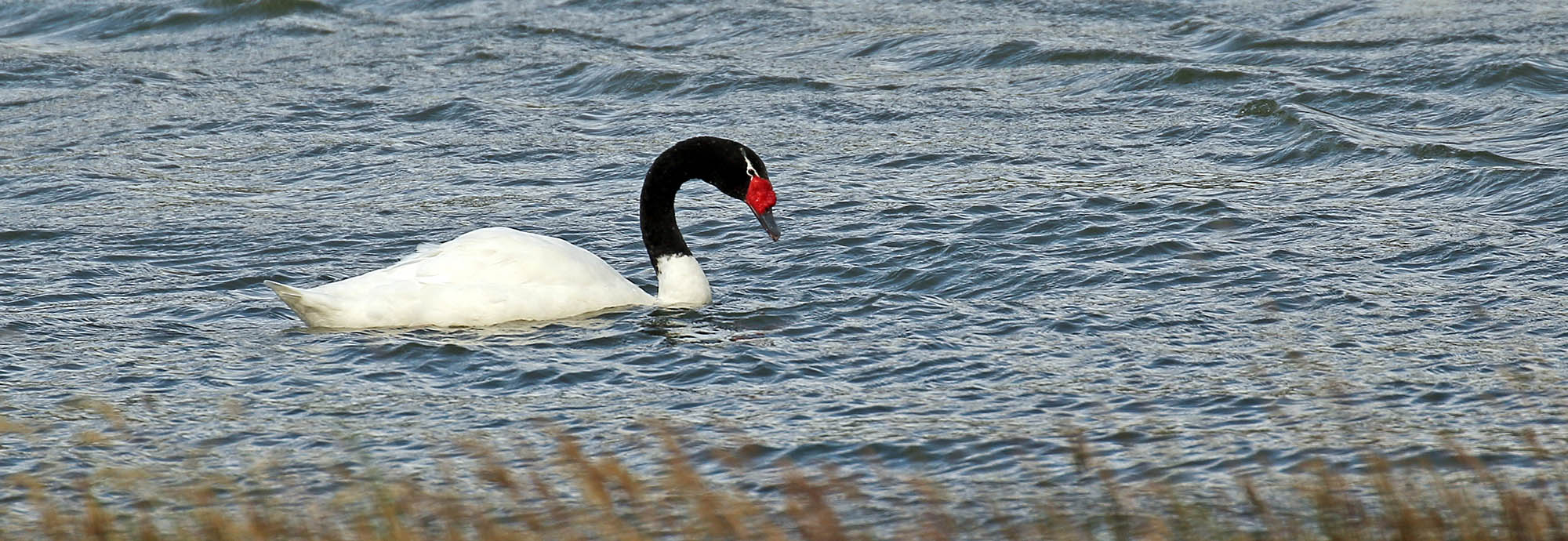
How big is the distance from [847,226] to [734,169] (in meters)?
1.40

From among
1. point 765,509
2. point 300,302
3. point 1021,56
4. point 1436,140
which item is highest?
point 300,302

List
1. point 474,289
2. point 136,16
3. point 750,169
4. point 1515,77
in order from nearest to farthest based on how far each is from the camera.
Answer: point 474,289 → point 750,169 → point 1515,77 → point 136,16

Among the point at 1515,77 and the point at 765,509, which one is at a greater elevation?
the point at 765,509

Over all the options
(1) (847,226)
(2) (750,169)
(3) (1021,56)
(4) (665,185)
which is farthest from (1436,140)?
(4) (665,185)

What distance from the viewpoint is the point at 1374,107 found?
43.6 feet

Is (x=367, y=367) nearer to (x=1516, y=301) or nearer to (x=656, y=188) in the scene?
(x=656, y=188)

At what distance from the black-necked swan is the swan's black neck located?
6.3 inches

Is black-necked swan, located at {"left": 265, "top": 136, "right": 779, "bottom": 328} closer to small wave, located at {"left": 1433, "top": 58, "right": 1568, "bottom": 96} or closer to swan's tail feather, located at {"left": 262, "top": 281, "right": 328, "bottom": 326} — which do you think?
swan's tail feather, located at {"left": 262, "top": 281, "right": 328, "bottom": 326}

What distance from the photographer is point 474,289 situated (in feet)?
29.0

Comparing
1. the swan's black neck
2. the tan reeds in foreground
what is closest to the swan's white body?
the swan's black neck

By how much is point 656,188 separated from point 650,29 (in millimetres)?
A: 8559

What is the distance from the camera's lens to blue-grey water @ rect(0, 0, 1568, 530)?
7.15 meters

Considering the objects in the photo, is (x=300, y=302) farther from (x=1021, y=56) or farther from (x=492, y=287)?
(x=1021, y=56)

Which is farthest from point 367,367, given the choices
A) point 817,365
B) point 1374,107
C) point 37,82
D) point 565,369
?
point 37,82
